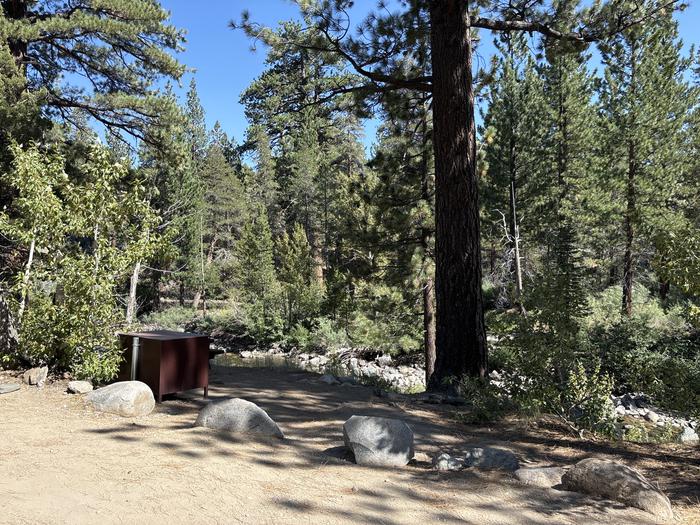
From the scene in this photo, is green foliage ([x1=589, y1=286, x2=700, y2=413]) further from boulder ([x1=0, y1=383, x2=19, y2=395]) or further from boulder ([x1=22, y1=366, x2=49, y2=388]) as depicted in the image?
boulder ([x1=0, y1=383, x2=19, y2=395])

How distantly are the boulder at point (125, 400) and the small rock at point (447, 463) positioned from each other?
3.01m

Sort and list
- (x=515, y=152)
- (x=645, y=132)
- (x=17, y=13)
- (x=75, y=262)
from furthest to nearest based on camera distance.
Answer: (x=515, y=152) < (x=645, y=132) < (x=17, y=13) < (x=75, y=262)

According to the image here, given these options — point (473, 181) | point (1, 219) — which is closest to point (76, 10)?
point (1, 219)

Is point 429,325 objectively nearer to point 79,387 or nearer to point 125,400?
point 79,387

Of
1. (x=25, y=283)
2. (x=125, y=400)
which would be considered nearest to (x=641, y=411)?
(x=125, y=400)

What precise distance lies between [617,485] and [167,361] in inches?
179

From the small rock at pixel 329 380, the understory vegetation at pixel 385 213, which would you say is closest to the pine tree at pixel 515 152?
the understory vegetation at pixel 385 213

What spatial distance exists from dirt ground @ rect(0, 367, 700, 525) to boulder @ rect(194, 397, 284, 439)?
0.13 m

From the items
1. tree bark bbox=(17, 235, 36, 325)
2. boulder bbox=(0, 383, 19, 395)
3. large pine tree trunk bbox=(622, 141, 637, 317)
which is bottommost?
boulder bbox=(0, 383, 19, 395)

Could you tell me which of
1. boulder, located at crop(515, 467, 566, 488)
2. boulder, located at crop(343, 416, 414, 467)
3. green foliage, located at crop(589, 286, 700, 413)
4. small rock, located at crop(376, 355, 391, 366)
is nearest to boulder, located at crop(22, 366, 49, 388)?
boulder, located at crop(343, 416, 414, 467)

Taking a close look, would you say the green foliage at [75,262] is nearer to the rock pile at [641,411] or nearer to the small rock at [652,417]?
the rock pile at [641,411]

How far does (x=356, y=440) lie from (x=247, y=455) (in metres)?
0.84

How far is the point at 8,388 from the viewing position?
5988 millimetres

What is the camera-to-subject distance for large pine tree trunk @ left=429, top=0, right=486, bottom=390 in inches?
269
